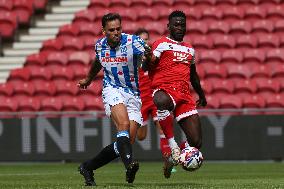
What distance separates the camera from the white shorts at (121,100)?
998 centimetres

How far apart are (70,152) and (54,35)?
5.51 meters

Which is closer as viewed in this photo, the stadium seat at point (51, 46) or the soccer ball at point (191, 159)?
the soccer ball at point (191, 159)

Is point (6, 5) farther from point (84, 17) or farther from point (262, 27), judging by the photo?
point (262, 27)

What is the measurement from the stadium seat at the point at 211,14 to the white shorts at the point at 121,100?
11.9 metres

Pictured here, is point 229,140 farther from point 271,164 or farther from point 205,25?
point 205,25

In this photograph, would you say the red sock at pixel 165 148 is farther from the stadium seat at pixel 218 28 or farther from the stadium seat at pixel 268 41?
the stadium seat at pixel 218 28

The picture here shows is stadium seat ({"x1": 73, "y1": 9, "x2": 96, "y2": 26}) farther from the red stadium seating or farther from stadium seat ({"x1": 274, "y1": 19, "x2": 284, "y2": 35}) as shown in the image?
stadium seat ({"x1": 274, "y1": 19, "x2": 284, "y2": 35})

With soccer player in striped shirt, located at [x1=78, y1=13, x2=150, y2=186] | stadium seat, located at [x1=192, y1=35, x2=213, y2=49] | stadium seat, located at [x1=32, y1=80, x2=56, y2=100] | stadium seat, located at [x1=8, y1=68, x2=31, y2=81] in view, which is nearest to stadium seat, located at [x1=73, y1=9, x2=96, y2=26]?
stadium seat, located at [x1=8, y1=68, x2=31, y2=81]

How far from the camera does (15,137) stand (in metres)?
18.2

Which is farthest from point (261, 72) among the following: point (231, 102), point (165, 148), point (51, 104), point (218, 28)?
point (165, 148)

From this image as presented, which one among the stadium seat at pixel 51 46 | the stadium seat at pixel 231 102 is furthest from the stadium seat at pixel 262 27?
the stadium seat at pixel 51 46

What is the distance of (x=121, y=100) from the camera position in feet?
32.7

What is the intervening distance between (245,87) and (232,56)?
45.4 inches

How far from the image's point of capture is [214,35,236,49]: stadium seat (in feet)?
69.3
